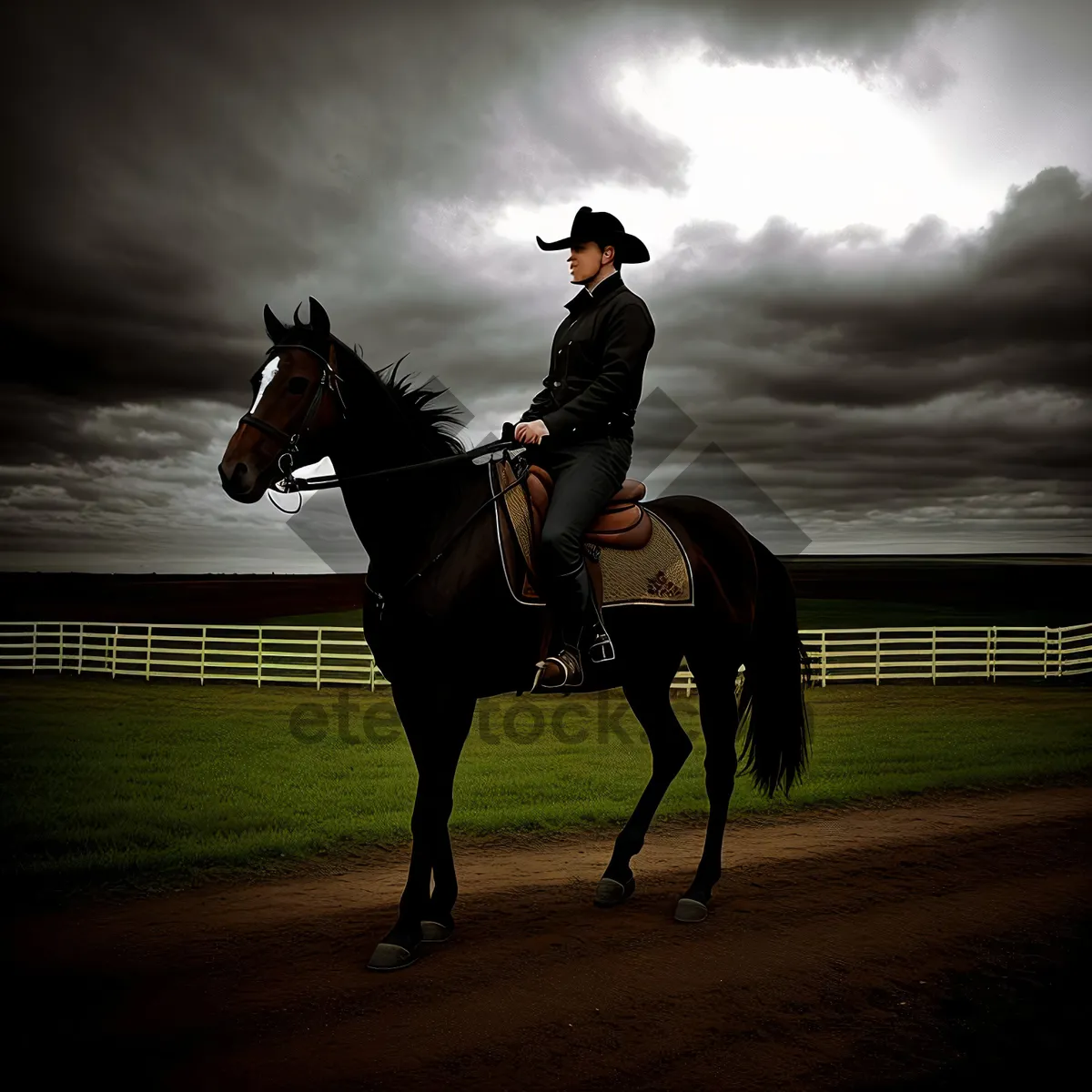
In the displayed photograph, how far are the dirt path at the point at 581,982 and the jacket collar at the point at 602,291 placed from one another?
13.3 ft

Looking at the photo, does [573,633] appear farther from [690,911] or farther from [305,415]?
[305,415]

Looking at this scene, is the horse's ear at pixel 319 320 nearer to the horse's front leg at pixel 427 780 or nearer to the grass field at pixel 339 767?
the horse's front leg at pixel 427 780

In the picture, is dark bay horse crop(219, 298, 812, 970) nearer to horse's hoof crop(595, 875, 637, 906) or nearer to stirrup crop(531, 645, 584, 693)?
horse's hoof crop(595, 875, 637, 906)

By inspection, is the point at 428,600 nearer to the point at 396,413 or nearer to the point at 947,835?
the point at 396,413

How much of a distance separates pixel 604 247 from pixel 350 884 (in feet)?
16.1

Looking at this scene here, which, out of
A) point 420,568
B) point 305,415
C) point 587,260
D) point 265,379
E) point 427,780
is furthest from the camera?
point 587,260

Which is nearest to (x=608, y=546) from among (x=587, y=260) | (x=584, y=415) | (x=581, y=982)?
(x=584, y=415)

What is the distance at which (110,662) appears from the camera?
22141mm

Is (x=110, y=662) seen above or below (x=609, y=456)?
below

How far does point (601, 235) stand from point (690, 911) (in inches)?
175

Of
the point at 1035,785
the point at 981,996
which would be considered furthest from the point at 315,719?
the point at 981,996

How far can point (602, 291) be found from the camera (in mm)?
5113

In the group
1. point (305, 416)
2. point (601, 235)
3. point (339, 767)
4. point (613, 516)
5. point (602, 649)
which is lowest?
point (339, 767)

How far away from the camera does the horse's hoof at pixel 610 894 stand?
5.23m
